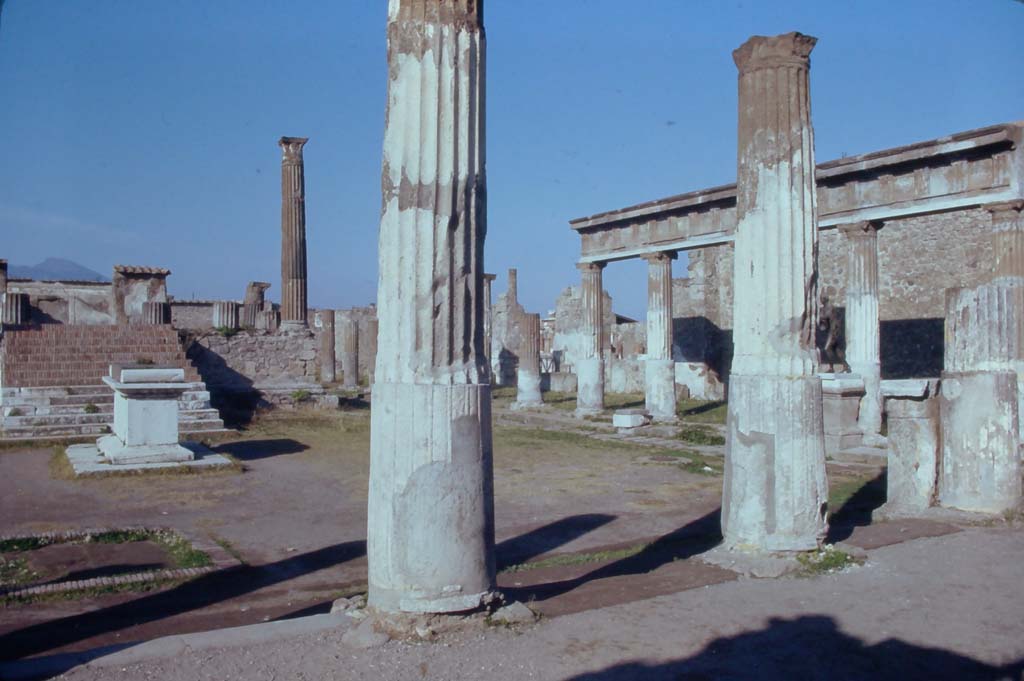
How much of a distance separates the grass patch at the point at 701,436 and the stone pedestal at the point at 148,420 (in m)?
8.17

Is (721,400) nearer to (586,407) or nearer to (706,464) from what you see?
(586,407)

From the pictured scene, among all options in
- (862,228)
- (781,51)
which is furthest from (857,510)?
(862,228)

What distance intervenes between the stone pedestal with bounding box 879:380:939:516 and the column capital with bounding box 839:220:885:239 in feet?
26.7

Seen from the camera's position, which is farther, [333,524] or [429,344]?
[333,524]

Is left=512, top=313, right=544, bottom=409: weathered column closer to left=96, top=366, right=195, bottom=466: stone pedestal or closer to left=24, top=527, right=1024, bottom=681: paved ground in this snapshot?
left=96, top=366, right=195, bottom=466: stone pedestal

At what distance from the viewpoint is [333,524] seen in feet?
26.3

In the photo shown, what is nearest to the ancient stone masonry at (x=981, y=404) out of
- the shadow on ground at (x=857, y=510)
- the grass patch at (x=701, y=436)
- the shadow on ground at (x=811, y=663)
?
the shadow on ground at (x=857, y=510)

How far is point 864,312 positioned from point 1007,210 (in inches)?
116

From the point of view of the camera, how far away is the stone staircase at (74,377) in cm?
1457

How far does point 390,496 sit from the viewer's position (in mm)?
4238

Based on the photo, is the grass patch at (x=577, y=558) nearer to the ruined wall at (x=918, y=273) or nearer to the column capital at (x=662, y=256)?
the column capital at (x=662, y=256)

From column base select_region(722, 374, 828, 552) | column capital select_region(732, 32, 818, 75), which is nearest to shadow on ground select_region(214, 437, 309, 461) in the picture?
column base select_region(722, 374, 828, 552)

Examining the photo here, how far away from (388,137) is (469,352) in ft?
3.76

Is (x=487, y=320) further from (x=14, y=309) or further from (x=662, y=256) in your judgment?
(x=14, y=309)
